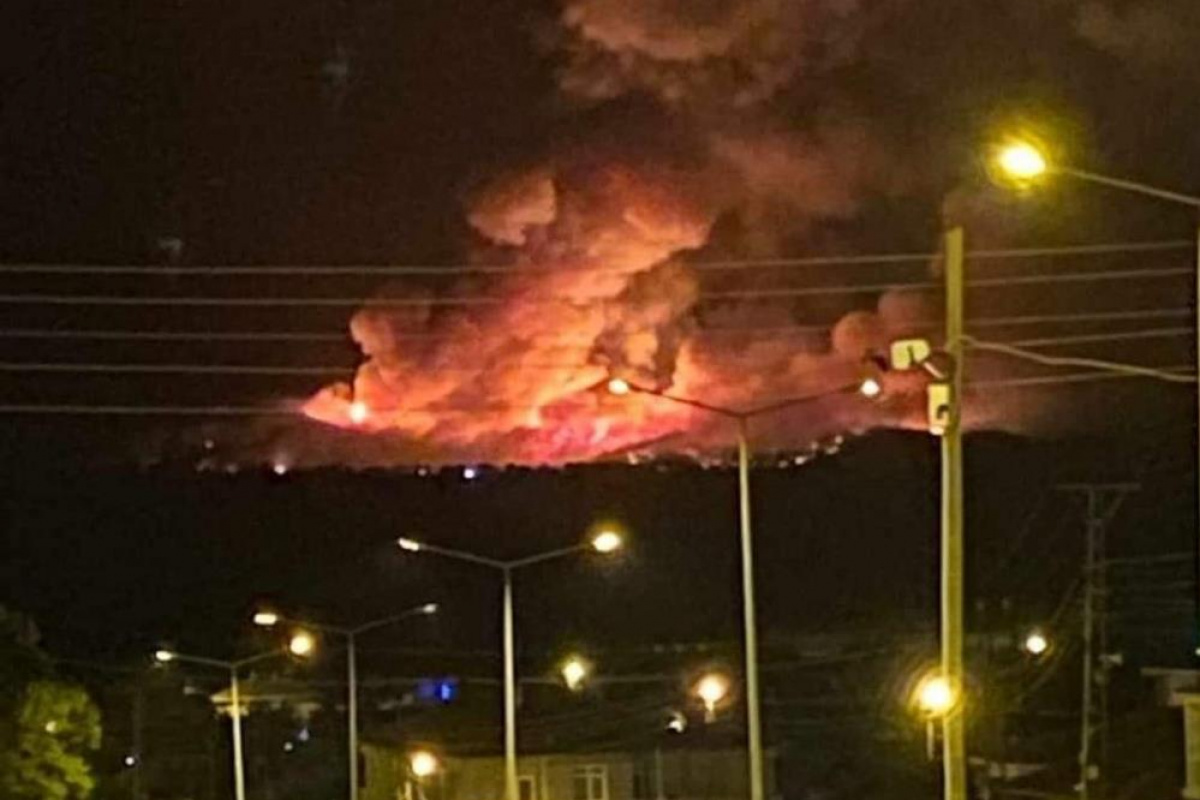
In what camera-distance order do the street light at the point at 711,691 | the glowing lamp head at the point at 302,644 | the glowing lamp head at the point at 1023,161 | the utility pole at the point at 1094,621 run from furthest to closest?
the glowing lamp head at the point at 302,644 → the street light at the point at 711,691 → the utility pole at the point at 1094,621 → the glowing lamp head at the point at 1023,161

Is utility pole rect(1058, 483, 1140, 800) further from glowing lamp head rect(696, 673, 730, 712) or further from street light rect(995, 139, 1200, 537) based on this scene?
street light rect(995, 139, 1200, 537)

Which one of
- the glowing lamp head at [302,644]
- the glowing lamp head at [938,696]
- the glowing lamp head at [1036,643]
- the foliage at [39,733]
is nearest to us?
the glowing lamp head at [938,696]

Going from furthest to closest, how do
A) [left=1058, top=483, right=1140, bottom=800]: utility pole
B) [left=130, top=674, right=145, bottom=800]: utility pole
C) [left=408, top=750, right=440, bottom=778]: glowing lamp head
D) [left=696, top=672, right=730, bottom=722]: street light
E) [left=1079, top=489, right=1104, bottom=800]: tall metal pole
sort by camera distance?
[left=130, top=674, right=145, bottom=800]: utility pole < [left=408, top=750, right=440, bottom=778]: glowing lamp head < [left=696, top=672, right=730, bottom=722]: street light < [left=1058, top=483, right=1140, bottom=800]: utility pole < [left=1079, top=489, right=1104, bottom=800]: tall metal pole

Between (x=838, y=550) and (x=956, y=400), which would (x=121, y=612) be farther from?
(x=956, y=400)

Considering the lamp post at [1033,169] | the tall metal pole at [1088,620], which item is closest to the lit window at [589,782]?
the tall metal pole at [1088,620]

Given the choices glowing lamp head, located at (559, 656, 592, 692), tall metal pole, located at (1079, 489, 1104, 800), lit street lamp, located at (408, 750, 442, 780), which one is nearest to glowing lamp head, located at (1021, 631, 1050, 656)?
glowing lamp head, located at (559, 656, 592, 692)

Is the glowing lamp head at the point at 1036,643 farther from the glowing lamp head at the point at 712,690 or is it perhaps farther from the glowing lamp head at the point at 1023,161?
the glowing lamp head at the point at 1023,161
